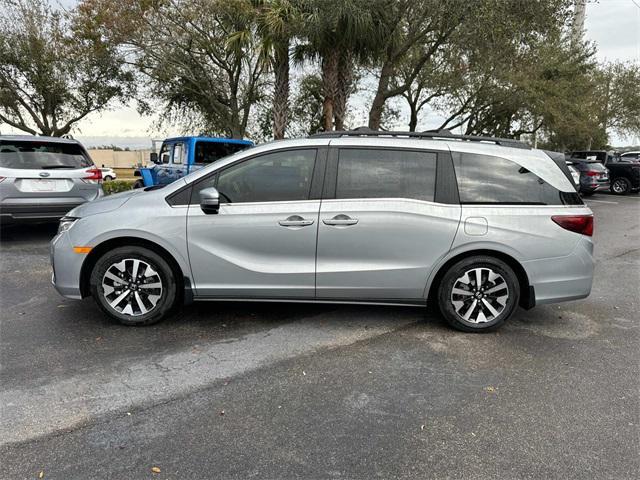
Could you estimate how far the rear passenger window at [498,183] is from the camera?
160 inches

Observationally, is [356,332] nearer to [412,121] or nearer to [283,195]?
[283,195]

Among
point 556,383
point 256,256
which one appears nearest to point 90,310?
point 256,256

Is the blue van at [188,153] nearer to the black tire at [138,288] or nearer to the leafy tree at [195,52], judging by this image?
the leafy tree at [195,52]

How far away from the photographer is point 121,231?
13.1 feet

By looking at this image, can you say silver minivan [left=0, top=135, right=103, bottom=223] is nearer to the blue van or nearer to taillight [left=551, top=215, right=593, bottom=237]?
the blue van

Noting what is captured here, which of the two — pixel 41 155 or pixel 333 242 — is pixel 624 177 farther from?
pixel 41 155

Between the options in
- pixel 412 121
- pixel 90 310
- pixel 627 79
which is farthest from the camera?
pixel 627 79

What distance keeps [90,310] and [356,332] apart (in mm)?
2542

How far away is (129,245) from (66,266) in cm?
56

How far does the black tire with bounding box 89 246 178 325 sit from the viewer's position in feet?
13.3

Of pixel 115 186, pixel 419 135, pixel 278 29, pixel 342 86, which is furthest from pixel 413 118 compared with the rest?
pixel 419 135

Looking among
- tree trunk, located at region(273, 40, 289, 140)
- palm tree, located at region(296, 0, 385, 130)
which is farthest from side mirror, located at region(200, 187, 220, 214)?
tree trunk, located at region(273, 40, 289, 140)

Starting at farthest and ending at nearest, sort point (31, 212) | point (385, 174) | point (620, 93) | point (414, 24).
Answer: point (620, 93) → point (414, 24) → point (31, 212) → point (385, 174)

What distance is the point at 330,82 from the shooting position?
12.3 meters
